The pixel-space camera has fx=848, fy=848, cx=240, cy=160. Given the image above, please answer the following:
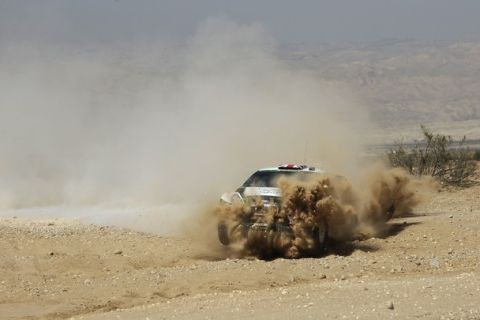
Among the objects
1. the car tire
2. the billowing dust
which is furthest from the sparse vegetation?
the car tire

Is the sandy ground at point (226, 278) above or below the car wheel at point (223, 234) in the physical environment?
below

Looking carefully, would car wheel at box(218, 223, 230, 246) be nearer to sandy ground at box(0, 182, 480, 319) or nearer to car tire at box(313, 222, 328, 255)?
sandy ground at box(0, 182, 480, 319)

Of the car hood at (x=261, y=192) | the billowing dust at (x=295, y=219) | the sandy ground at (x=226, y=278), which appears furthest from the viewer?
the car hood at (x=261, y=192)

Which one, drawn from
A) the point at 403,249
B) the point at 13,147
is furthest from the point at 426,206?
the point at 13,147

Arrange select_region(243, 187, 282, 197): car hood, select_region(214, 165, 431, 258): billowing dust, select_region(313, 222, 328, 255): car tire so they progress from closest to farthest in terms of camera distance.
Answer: select_region(214, 165, 431, 258): billowing dust < select_region(313, 222, 328, 255): car tire < select_region(243, 187, 282, 197): car hood

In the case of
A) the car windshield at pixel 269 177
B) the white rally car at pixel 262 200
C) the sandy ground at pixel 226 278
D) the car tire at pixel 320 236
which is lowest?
the sandy ground at pixel 226 278

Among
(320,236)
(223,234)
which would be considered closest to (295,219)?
(320,236)

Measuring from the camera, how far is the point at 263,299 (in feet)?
31.4

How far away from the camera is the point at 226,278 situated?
36.7ft

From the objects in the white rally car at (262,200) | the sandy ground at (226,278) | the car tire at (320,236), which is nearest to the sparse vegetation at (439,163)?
the sandy ground at (226,278)

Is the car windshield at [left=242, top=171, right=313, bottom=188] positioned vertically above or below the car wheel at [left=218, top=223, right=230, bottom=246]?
above

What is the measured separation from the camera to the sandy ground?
9.01 metres

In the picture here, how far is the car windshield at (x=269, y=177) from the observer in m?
14.1

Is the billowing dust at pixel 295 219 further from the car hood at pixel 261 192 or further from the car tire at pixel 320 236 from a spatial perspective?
the car hood at pixel 261 192
